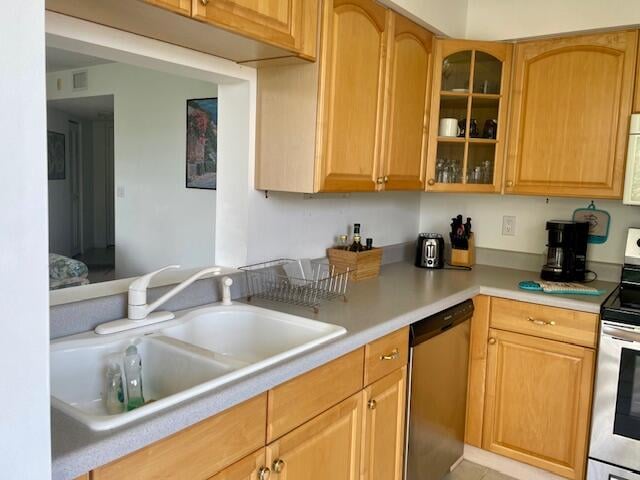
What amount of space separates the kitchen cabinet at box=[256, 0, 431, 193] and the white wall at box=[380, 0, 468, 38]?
1.8 inches

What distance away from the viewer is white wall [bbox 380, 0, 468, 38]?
2.28 m

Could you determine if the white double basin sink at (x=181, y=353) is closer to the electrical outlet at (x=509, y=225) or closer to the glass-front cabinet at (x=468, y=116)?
the glass-front cabinet at (x=468, y=116)

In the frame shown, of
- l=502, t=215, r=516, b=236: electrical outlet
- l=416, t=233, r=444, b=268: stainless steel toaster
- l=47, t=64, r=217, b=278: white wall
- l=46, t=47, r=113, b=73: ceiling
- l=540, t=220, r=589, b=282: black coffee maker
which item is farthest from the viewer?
l=46, t=47, r=113, b=73: ceiling

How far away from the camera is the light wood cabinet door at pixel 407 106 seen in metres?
2.30

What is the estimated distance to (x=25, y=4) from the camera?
69cm

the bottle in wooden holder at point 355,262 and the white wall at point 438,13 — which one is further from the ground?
the white wall at point 438,13

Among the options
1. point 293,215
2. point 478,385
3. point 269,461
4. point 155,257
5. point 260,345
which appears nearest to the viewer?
point 269,461

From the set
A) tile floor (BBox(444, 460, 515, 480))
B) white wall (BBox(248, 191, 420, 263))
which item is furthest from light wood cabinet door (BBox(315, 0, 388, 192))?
tile floor (BBox(444, 460, 515, 480))

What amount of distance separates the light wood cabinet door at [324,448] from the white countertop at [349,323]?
0.18 meters

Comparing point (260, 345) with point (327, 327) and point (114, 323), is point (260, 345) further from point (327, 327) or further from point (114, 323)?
point (114, 323)

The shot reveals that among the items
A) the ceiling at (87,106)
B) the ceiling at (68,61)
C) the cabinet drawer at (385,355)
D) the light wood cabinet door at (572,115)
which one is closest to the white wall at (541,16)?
the light wood cabinet door at (572,115)

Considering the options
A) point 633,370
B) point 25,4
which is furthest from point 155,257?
point 25,4

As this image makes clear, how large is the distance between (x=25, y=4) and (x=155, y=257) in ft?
12.8

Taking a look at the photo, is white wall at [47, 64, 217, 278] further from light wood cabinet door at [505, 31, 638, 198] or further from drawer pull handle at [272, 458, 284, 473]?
drawer pull handle at [272, 458, 284, 473]
